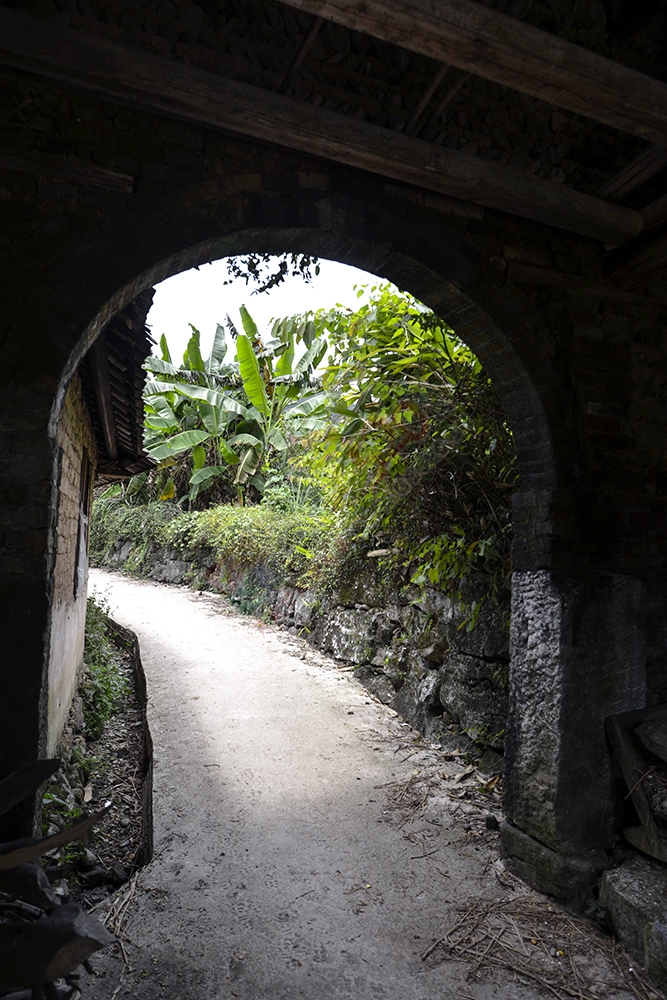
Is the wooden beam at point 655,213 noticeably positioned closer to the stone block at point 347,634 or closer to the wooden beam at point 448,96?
the wooden beam at point 448,96

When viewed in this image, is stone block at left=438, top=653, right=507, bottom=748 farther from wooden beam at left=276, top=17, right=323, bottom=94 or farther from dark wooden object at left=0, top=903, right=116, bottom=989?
wooden beam at left=276, top=17, right=323, bottom=94

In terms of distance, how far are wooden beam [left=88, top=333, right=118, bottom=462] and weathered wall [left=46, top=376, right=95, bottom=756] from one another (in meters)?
0.17

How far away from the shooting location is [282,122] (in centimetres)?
254

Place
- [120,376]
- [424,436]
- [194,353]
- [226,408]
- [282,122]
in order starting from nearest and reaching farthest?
[282,122] → [120,376] → [424,436] → [194,353] → [226,408]

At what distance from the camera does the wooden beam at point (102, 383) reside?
12.2 feet

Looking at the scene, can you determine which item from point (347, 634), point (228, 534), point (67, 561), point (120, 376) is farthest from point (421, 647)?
point (228, 534)

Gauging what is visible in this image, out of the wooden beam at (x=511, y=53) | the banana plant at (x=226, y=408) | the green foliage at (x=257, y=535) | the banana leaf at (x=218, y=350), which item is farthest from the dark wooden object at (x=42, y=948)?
the banana leaf at (x=218, y=350)

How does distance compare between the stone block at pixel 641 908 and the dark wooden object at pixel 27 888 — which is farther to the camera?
the stone block at pixel 641 908

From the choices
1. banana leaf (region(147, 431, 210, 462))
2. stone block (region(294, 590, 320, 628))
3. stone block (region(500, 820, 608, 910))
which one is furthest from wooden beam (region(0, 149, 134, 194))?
banana leaf (region(147, 431, 210, 462))

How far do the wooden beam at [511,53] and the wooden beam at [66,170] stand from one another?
1.05 m

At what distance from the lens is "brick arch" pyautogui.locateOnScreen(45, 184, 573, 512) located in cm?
252

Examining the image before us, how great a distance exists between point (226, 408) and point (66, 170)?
971cm

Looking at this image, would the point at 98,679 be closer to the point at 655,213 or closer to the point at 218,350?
the point at 655,213

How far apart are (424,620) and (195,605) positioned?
638 centimetres
